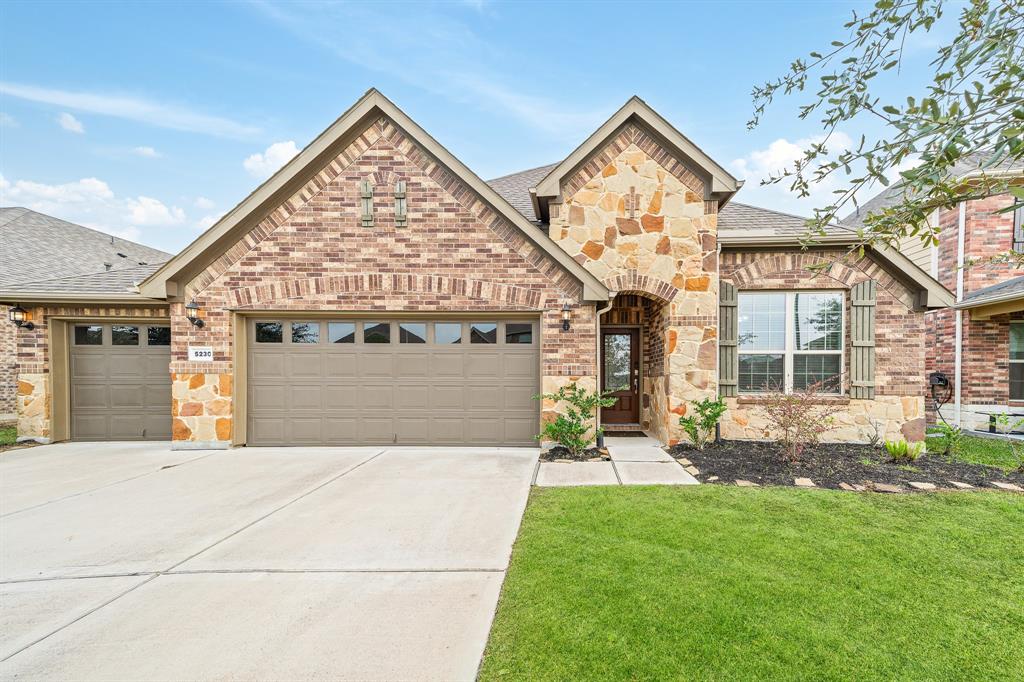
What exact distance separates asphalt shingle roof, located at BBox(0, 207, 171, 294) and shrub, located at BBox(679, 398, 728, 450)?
12.5 m

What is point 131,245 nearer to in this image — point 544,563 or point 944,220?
point 544,563

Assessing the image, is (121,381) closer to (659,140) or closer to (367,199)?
(367,199)

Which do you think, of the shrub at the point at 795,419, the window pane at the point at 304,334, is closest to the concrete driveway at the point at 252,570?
the window pane at the point at 304,334

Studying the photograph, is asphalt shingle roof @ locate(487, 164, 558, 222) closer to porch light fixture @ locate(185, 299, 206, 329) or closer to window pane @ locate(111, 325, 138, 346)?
porch light fixture @ locate(185, 299, 206, 329)

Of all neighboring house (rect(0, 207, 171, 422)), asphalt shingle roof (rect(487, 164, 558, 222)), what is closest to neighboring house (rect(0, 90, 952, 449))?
neighboring house (rect(0, 207, 171, 422))

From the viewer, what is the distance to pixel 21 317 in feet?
27.0

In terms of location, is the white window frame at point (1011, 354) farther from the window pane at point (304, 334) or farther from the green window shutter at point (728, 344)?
the window pane at point (304, 334)

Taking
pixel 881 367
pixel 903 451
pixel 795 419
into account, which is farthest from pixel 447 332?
pixel 881 367

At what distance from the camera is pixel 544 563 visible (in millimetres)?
3477

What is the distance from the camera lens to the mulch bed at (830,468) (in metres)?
5.85

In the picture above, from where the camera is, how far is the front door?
9.83m

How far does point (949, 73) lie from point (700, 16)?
707 centimetres

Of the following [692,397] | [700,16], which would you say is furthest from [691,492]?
[700,16]

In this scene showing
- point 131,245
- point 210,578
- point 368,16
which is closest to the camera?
point 210,578
